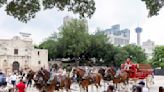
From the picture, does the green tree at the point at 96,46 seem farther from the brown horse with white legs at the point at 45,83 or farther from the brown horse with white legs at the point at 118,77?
the brown horse with white legs at the point at 45,83

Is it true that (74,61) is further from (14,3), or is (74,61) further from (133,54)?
(14,3)

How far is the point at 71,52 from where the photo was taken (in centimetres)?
8156

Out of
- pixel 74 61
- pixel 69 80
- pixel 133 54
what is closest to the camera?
pixel 69 80

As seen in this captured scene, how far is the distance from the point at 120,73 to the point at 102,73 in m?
1.12

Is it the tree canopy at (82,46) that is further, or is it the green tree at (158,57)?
the green tree at (158,57)

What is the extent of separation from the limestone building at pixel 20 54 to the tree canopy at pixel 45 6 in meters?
78.4

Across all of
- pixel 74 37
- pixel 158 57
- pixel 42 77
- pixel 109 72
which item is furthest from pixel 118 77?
pixel 158 57

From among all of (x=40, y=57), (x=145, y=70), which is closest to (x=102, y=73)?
(x=145, y=70)

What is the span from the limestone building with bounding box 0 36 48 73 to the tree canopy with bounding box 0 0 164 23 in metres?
78.4

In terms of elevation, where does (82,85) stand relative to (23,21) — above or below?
below

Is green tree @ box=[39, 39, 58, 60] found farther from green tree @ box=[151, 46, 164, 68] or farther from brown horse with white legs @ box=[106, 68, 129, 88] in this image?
brown horse with white legs @ box=[106, 68, 129, 88]

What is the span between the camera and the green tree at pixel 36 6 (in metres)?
9.88

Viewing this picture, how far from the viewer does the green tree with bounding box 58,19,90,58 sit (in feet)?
259

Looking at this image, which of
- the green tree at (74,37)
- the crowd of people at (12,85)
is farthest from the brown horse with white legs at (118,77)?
the green tree at (74,37)
